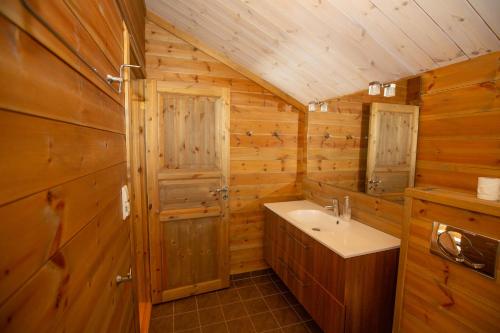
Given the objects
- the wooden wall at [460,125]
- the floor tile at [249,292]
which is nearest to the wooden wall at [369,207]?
the wooden wall at [460,125]

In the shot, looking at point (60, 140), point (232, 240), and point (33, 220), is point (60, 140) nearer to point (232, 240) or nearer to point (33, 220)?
point (33, 220)

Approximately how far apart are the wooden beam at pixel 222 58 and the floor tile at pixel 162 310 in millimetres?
2476

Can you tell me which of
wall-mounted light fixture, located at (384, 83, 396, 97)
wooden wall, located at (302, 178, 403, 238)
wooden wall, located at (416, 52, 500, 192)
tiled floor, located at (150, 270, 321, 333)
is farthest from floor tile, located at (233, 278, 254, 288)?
wall-mounted light fixture, located at (384, 83, 396, 97)

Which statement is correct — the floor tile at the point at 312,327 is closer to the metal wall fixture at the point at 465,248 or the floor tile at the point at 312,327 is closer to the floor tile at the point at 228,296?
the floor tile at the point at 228,296

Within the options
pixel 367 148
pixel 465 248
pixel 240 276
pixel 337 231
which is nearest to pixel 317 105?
pixel 367 148

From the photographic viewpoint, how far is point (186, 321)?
2107mm

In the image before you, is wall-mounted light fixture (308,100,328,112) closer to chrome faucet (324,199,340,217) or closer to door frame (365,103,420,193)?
door frame (365,103,420,193)

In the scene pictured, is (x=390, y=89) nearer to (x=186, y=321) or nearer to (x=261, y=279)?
(x=261, y=279)

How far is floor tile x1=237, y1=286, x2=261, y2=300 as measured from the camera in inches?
96.4

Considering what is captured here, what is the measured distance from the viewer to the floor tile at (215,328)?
2.00 m

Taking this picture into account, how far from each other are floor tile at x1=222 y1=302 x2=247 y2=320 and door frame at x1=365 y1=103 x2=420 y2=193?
5.26 ft

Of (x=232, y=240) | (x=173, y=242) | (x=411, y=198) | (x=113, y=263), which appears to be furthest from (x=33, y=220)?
(x=232, y=240)

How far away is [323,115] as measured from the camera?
252cm

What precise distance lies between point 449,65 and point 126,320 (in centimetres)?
222
